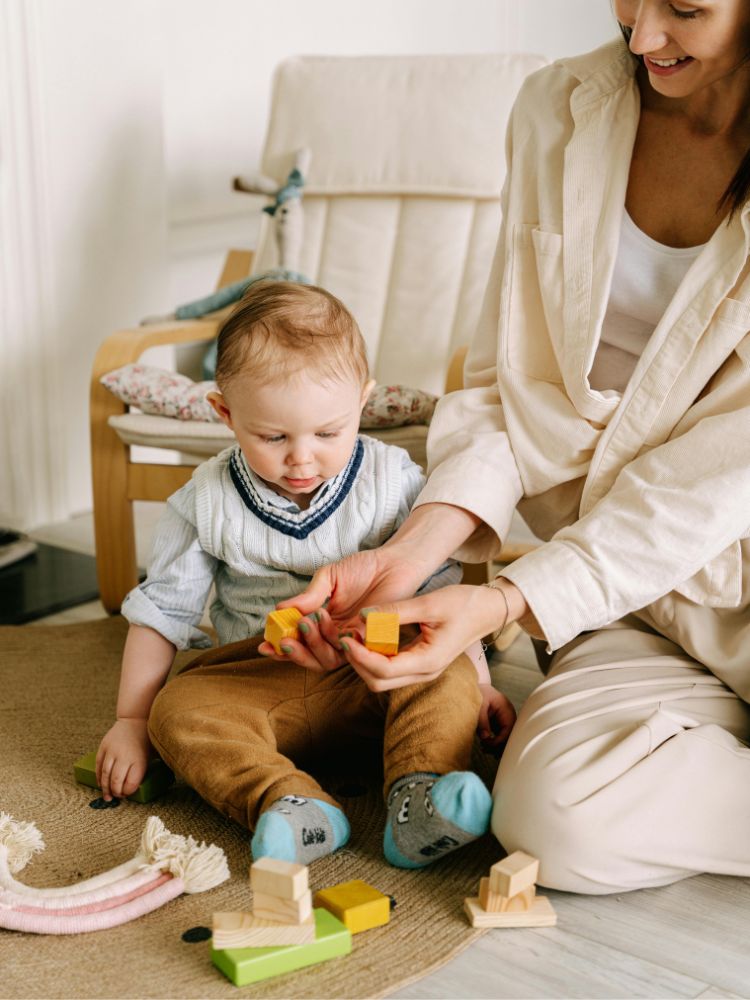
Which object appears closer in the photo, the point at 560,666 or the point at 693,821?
the point at 693,821

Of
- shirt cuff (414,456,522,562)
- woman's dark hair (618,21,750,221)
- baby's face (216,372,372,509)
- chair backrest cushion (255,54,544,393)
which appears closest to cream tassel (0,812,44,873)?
baby's face (216,372,372,509)

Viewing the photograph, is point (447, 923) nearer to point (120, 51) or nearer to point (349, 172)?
point (349, 172)

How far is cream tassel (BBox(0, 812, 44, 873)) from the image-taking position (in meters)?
1.27

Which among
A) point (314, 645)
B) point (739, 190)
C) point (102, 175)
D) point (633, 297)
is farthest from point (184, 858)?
point (102, 175)

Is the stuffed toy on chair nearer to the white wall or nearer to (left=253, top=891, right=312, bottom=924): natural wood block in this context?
the white wall

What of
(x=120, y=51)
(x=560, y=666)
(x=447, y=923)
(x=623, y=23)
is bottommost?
(x=447, y=923)

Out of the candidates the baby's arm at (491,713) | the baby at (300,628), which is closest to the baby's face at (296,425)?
the baby at (300,628)

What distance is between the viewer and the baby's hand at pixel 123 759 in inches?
56.1

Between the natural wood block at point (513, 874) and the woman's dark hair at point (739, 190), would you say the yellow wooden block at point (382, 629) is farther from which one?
the woman's dark hair at point (739, 190)

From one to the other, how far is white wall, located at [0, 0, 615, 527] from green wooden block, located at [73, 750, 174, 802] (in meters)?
1.42

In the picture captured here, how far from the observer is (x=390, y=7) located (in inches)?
138

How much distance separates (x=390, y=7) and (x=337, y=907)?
3.05 metres

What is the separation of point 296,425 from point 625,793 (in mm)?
549

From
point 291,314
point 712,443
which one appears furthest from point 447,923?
point 291,314
